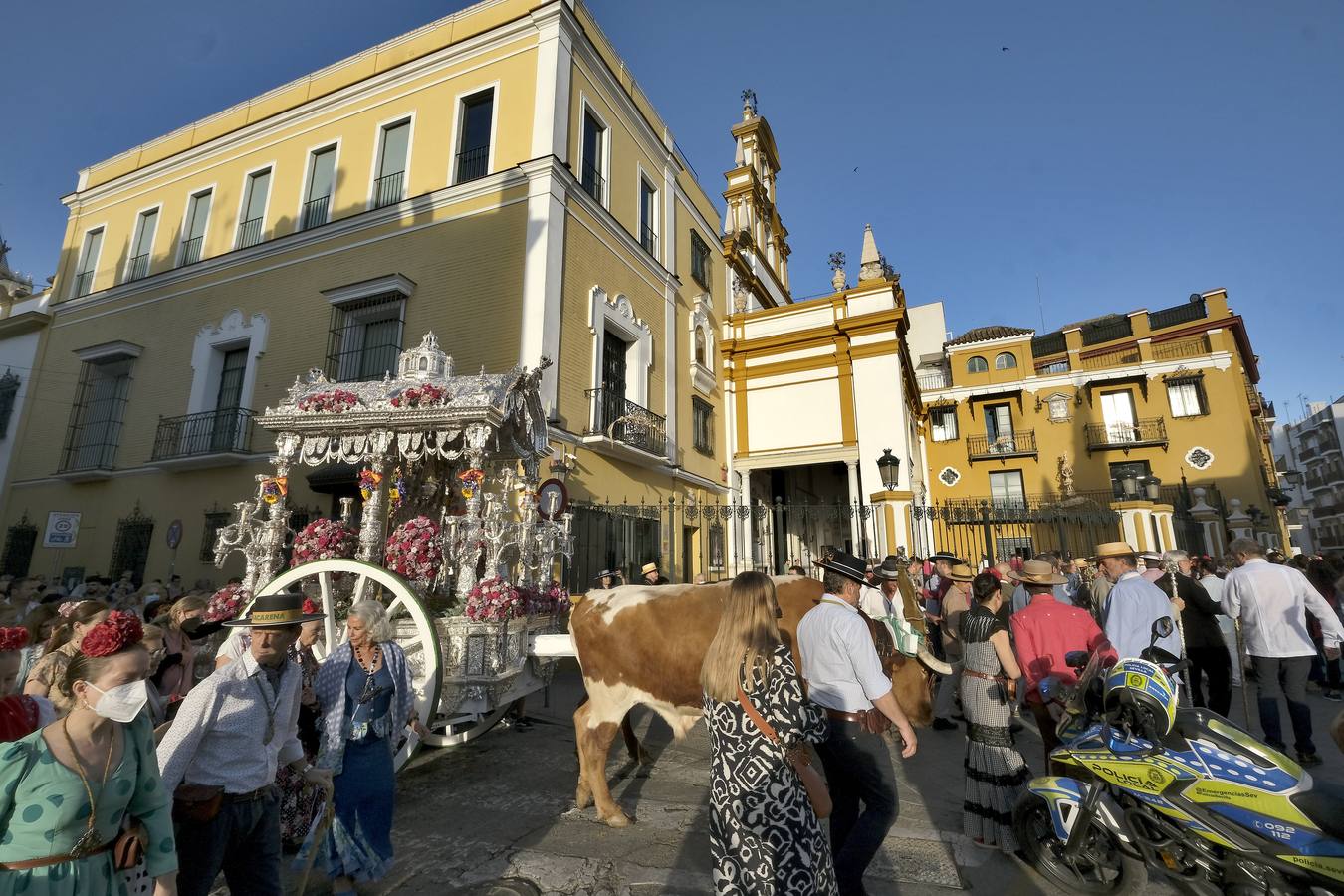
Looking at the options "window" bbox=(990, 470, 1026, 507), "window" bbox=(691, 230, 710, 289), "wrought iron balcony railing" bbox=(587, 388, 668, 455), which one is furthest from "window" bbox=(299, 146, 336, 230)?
"window" bbox=(990, 470, 1026, 507)

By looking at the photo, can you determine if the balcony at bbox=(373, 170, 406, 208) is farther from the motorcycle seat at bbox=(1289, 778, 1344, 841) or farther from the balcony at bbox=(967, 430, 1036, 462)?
the balcony at bbox=(967, 430, 1036, 462)

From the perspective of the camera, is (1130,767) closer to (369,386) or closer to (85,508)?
(369,386)

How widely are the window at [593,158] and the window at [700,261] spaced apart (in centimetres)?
451

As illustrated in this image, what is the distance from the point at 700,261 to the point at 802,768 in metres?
17.6

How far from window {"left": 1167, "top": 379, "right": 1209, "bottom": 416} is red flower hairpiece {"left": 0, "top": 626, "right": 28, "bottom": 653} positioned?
3197 cm

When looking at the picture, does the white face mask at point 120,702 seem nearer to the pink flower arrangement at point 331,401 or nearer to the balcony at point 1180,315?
the pink flower arrangement at point 331,401

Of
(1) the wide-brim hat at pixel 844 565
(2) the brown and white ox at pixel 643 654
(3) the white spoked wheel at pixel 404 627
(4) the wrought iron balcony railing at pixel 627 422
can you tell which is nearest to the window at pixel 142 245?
(4) the wrought iron balcony railing at pixel 627 422

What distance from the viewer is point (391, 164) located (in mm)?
14094

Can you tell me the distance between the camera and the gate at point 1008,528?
13180mm

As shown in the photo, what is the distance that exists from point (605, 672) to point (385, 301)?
11.3 meters

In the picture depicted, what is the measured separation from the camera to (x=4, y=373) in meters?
18.4

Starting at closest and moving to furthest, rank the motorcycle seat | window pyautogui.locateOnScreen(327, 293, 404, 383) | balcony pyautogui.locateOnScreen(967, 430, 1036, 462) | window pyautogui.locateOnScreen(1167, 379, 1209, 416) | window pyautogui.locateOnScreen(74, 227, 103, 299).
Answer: the motorcycle seat
window pyautogui.locateOnScreen(327, 293, 404, 383)
window pyautogui.locateOnScreen(74, 227, 103, 299)
window pyautogui.locateOnScreen(1167, 379, 1209, 416)
balcony pyautogui.locateOnScreen(967, 430, 1036, 462)

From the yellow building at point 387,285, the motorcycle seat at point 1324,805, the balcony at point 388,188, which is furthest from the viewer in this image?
the balcony at point 388,188

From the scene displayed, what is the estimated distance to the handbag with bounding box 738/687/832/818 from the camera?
8.00 feet
